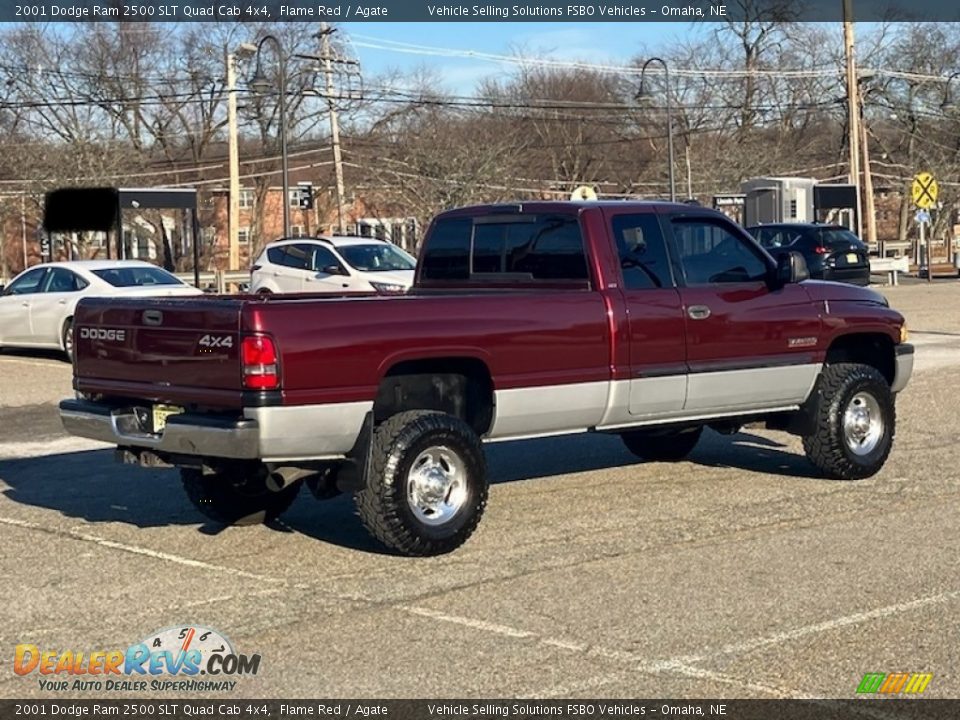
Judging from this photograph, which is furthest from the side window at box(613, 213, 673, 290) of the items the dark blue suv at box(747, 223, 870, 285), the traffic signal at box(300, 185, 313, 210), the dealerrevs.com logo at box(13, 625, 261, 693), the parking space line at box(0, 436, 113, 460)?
the traffic signal at box(300, 185, 313, 210)

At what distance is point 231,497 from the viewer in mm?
8695

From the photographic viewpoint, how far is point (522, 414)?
8.23m

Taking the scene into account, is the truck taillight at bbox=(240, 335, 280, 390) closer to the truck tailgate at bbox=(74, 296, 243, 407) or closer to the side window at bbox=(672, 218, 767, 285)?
the truck tailgate at bbox=(74, 296, 243, 407)

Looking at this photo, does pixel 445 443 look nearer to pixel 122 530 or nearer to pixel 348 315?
pixel 348 315

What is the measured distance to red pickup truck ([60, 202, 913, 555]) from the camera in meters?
7.32

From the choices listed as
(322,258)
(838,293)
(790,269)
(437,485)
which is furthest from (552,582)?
(322,258)

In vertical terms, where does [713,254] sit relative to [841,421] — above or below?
above

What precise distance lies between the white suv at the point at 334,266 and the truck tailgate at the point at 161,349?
13.1 meters

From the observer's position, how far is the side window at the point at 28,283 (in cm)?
2028

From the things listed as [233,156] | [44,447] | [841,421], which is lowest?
[44,447]

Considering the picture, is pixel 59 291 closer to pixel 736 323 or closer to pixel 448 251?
pixel 448 251

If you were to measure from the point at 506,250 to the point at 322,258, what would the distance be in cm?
1464

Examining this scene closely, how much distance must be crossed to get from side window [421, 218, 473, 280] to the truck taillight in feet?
8.70

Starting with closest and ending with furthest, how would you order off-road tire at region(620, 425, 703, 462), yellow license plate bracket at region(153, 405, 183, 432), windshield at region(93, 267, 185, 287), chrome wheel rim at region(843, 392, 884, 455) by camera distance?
yellow license plate bracket at region(153, 405, 183, 432)
chrome wheel rim at region(843, 392, 884, 455)
off-road tire at region(620, 425, 703, 462)
windshield at region(93, 267, 185, 287)
